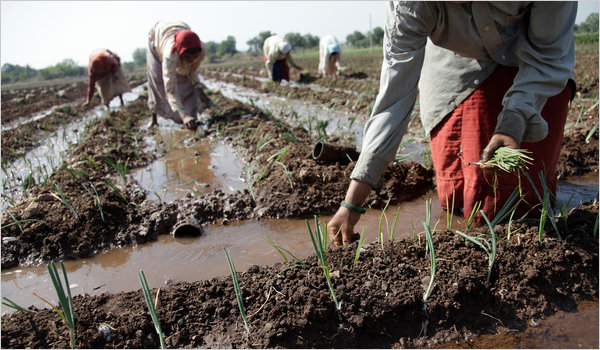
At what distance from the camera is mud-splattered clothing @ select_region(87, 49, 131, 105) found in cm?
791

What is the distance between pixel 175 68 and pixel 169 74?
5.2 inches

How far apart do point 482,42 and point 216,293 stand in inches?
70.7

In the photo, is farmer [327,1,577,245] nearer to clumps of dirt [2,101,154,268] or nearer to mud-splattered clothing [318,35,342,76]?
clumps of dirt [2,101,154,268]

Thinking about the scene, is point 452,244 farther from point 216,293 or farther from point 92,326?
point 92,326

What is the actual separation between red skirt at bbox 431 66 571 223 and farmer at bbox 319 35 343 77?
10652 millimetres

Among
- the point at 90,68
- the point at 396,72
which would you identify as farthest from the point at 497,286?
the point at 90,68

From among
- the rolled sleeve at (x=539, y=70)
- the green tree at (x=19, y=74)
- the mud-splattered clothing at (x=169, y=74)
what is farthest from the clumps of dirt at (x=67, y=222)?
the green tree at (x=19, y=74)


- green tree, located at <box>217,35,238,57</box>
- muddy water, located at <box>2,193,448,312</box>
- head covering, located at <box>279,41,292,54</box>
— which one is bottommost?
muddy water, located at <box>2,193,448,312</box>

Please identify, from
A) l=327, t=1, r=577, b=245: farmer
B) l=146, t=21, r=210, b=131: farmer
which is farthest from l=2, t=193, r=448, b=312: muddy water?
l=146, t=21, r=210, b=131: farmer

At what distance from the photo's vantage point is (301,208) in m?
2.94

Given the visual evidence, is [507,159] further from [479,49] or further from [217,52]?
[217,52]

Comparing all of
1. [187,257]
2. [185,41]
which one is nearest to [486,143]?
[187,257]

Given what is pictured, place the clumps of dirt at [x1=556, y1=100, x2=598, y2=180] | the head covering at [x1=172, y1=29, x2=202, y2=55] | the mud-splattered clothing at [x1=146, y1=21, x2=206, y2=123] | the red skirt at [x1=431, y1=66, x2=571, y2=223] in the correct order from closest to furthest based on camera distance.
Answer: the red skirt at [x1=431, y1=66, x2=571, y2=223] → the clumps of dirt at [x1=556, y1=100, x2=598, y2=180] → the head covering at [x1=172, y1=29, x2=202, y2=55] → the mud-splattered clothing at [x1=146, y1=21, x2=206, y2=123]

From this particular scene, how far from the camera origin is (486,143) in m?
2.20
